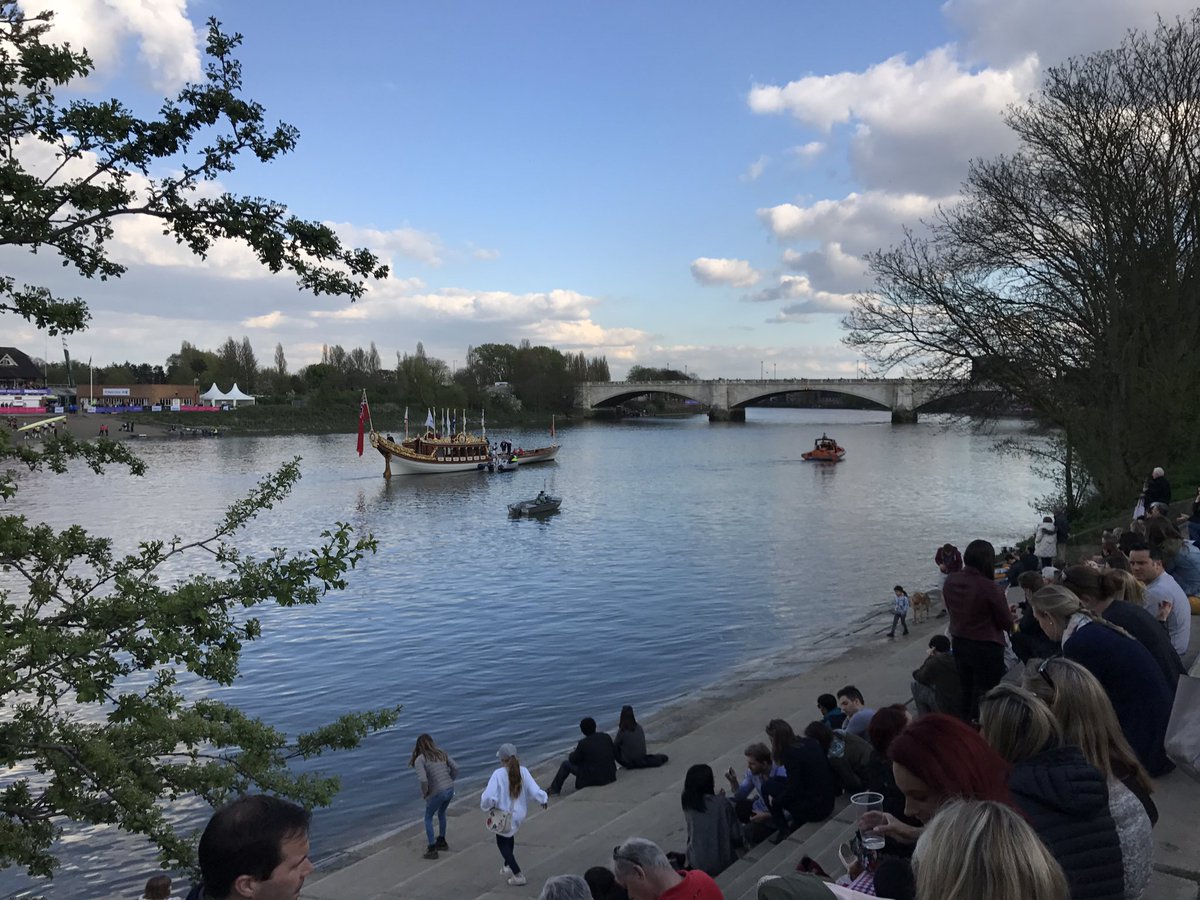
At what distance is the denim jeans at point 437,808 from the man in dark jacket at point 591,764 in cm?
177

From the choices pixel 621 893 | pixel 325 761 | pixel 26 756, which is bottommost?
pixel 325 761

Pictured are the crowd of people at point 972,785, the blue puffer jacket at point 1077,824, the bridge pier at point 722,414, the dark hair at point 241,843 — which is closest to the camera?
the crowd of people at point 972,785

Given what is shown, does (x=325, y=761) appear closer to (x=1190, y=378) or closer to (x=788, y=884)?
(x=788, y=884)

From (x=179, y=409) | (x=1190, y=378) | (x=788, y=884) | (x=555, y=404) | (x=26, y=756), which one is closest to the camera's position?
(x=788, y=884)

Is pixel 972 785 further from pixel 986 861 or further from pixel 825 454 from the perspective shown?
pixel 825 454

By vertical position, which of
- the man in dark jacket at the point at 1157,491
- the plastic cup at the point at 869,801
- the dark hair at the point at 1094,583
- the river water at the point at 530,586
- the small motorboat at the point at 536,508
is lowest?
the river water at the point at 530,586

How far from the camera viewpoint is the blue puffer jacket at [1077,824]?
11.0ft

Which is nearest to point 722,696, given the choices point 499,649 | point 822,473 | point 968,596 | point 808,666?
point 808,666

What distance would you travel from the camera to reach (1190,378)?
21.8 metres

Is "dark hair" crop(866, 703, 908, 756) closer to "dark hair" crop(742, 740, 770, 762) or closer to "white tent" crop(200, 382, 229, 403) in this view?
"dark hair" crop(742, 740, 770, 762)

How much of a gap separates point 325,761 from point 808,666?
31.9ft

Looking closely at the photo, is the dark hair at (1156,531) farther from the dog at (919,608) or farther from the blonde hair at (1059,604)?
the dog at (919,608)

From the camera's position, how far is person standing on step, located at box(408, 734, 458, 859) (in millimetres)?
10359

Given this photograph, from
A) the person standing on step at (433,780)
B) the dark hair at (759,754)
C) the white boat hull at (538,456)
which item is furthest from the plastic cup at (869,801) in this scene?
the white boat hull at (538,456)
